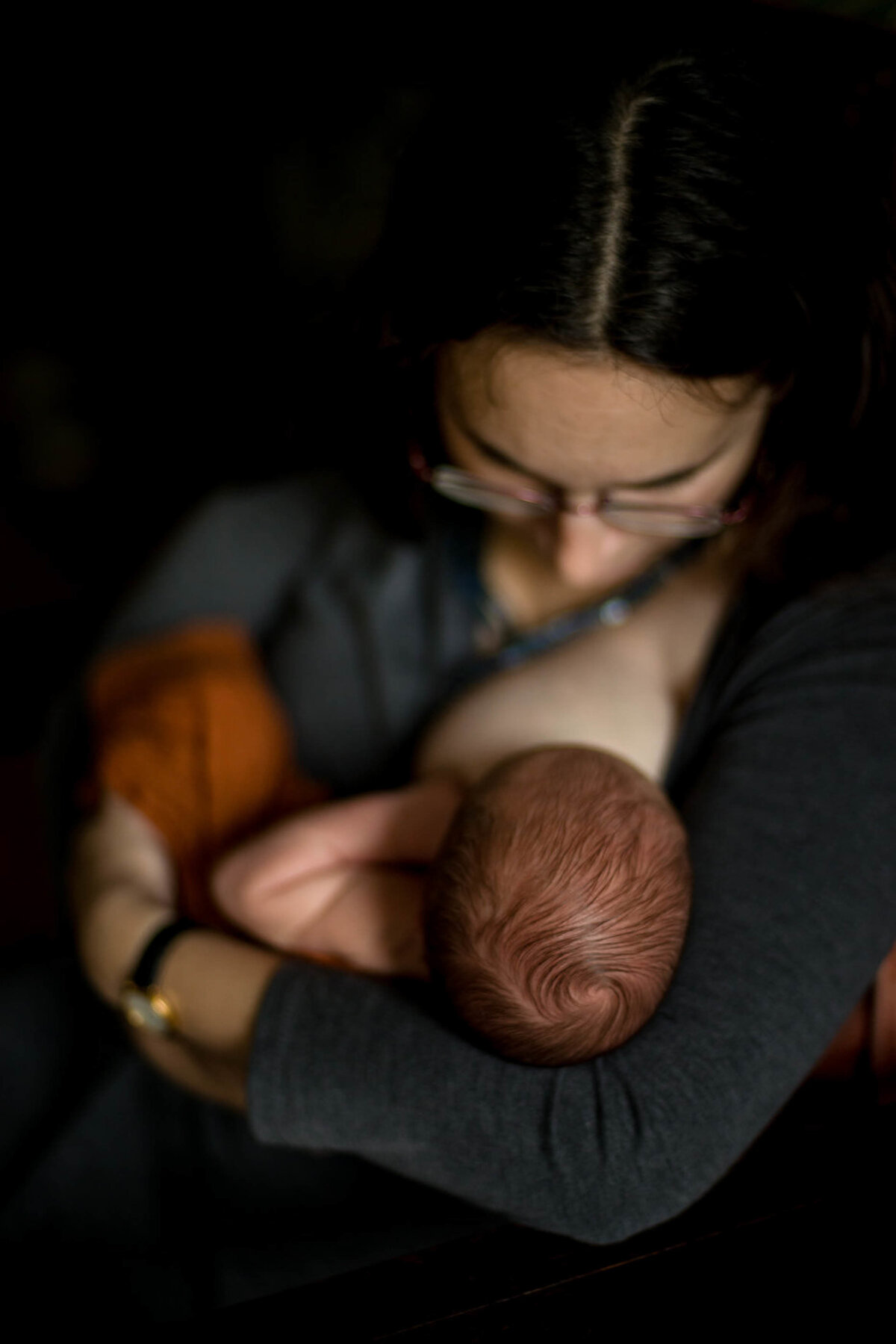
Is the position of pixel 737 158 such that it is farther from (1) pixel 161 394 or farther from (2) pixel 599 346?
(1) pixel 161 394

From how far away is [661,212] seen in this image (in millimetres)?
667

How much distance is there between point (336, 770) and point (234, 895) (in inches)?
12.4

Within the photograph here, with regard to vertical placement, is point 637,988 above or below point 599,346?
below

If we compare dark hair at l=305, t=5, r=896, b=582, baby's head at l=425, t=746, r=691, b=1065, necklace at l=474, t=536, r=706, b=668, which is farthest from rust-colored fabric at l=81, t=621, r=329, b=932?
dark hair at l=305, t=5, r=896, b=582

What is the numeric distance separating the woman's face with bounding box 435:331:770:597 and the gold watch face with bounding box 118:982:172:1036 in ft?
2.00

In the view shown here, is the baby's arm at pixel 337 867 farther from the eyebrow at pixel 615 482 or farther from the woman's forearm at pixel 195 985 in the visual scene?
the eyebrow at pixel 615 482

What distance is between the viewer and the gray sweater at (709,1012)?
67 centimetres

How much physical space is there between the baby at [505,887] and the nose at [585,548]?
161 mm

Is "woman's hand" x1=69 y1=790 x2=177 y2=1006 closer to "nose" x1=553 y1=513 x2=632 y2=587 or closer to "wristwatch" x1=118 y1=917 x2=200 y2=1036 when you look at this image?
"wristwatch" x1=118 y1=917 x2=200 y2=1036

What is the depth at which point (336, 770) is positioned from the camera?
4.20 ft

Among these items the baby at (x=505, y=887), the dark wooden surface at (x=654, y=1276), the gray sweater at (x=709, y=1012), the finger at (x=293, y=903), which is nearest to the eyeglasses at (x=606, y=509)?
the gray sweater at (x=709, y=1012)

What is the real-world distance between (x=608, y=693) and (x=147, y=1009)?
23.3 inches

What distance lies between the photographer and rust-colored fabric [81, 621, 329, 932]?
1.16m

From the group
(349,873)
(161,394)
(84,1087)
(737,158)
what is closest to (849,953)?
(349,873)
